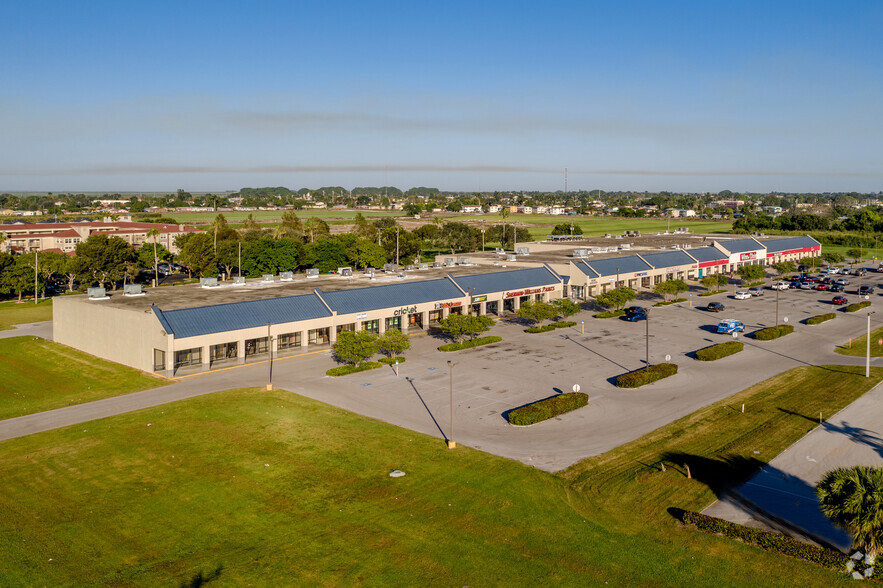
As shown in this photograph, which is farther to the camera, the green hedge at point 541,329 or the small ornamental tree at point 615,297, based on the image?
the small ornamental tree at point 615,297

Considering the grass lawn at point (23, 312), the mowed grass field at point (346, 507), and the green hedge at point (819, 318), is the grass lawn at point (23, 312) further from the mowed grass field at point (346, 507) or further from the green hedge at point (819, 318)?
the green hedge at point (819, 318)

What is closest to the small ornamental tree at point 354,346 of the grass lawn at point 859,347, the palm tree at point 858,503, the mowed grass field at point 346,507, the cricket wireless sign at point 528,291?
the mowed grass field at point 346,507

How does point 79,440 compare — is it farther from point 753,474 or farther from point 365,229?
point 365,229

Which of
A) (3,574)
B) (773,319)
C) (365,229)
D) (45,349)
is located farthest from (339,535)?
(365,229)

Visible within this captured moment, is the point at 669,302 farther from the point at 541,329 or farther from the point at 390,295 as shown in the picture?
the point at 390,295

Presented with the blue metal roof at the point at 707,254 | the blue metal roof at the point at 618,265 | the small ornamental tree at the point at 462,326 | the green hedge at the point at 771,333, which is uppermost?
the blue metal roof at the point at 707,254
